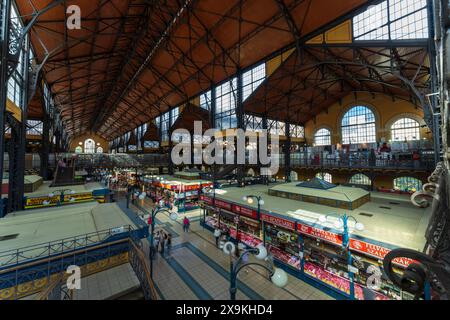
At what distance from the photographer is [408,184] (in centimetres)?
1823

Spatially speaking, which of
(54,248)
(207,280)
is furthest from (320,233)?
(54,248)

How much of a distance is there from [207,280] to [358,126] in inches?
1063

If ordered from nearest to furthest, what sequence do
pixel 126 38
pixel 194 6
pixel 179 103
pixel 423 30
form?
pixel 423 30
pixel 194 6
pixel 126 38
pixel 179 103

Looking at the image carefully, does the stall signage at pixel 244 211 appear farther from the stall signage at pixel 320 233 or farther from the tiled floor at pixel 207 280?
the stall signage at pixel 320 233

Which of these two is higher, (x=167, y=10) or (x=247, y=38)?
(x=167, y=10)

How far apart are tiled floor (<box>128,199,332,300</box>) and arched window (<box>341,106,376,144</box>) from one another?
23.4m

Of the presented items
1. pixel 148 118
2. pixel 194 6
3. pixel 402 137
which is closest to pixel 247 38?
pixel 194 6

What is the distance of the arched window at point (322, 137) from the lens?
28.5 metres

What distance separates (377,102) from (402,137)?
5.17 meters

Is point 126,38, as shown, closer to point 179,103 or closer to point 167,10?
point 167,10

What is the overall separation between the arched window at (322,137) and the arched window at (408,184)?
10850 mm

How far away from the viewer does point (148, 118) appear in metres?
38.2
